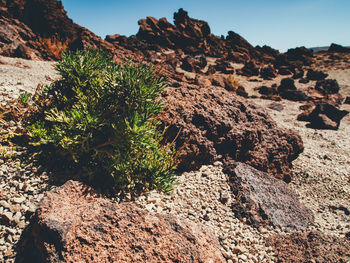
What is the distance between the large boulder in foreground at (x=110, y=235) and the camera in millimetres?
1825

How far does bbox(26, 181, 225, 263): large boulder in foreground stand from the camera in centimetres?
183

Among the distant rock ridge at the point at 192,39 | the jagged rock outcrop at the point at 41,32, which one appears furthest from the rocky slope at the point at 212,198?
the distant rock ridge at the point at 192,39

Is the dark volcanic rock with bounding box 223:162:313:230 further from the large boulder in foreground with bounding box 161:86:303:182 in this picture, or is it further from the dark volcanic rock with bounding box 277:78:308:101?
the dark volcanic rock with bounding box 277:78:308:101

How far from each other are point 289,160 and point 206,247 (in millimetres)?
3523

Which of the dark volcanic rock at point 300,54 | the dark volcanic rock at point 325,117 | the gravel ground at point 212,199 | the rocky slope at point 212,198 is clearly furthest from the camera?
the dark volcanic rock at point 300,54

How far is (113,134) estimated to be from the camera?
8.57ft

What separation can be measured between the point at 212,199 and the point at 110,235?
1.65m

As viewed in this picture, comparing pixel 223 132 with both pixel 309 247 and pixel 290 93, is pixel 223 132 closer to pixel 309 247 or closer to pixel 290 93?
pixel 309 247

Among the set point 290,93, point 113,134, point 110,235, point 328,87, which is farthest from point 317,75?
point 110,235

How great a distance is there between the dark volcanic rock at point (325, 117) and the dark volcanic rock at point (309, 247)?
21.0 ft

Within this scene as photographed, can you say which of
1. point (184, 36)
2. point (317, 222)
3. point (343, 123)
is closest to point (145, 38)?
point (184, 36)

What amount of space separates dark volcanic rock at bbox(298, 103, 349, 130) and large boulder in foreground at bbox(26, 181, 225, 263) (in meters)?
7.89

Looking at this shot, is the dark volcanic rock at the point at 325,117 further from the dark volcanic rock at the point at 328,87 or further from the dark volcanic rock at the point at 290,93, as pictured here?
the dark volcanic rock at the point at 328,87

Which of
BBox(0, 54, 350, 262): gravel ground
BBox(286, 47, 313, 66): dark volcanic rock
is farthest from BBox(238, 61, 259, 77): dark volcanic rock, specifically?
BBox(0, 54, 350, 262): gravel ground
